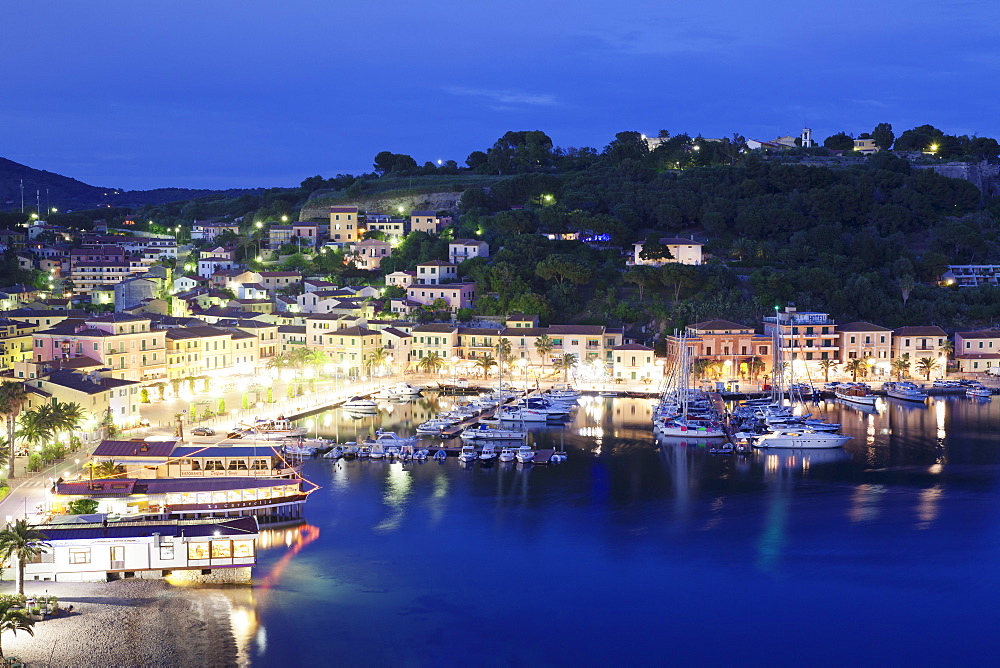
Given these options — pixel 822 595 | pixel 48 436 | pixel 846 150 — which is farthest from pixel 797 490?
pixel 846 150

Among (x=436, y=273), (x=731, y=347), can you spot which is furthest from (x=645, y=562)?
(x=436, y=273)

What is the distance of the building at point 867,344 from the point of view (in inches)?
1462

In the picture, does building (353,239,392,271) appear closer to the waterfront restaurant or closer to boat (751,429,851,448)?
boat (751,429,851,448)

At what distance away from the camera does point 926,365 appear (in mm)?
35750

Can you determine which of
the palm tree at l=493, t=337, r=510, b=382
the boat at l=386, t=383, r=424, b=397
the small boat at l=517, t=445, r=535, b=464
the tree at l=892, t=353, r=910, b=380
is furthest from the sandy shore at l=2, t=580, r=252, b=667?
the tree at l=892, t=353, r=910, b=380

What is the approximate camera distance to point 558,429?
2802 centimetres

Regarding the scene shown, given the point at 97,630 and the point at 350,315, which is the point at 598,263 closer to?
the point at 350,315

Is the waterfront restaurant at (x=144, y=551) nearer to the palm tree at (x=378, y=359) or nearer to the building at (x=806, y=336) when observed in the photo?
the palm tree at (x=378, y=359)

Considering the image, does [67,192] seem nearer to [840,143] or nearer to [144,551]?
[840,143]

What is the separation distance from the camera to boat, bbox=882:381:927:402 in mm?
32625

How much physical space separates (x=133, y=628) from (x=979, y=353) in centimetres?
3157

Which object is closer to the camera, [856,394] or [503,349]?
[856,394]

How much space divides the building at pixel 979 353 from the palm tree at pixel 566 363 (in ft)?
44.5

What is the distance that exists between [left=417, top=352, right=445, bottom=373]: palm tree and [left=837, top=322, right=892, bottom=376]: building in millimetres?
14048
